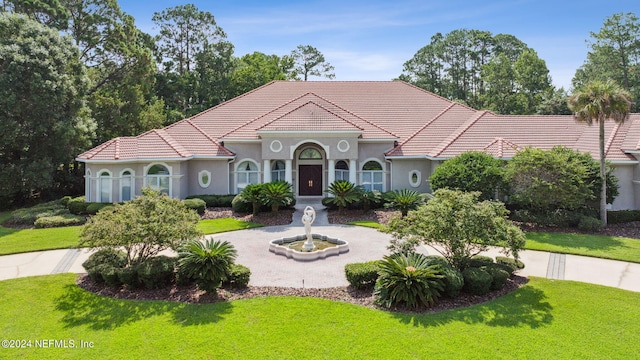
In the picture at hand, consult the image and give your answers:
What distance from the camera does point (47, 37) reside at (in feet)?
91.1

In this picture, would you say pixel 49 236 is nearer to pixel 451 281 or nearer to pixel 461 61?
pixel 451 281

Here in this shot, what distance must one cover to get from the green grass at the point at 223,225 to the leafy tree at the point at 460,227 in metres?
11.5

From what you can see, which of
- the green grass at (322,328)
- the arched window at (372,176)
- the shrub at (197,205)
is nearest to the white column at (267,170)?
the shrub at (197,205)

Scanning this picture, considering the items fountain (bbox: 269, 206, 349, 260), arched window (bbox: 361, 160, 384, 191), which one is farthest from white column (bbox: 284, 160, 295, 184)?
fountain (bbox: 269, 206, 349, 260)

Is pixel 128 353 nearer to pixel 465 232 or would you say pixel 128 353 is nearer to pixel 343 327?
pixel 343 327

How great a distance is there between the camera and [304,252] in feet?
52.4

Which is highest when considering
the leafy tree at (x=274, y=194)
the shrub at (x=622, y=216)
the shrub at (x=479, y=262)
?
the leafy tree at (x=274, y=194)

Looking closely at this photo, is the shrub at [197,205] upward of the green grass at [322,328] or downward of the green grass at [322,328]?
upward

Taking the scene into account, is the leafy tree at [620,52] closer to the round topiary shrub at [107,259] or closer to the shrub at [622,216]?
the shrub at [622,216]

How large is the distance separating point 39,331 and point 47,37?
26.1 metres

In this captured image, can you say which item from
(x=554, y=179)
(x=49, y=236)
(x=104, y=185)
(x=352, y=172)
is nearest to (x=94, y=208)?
(x=104, y=185)

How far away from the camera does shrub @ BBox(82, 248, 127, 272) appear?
44.0 feet

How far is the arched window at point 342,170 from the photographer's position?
29.8 meters

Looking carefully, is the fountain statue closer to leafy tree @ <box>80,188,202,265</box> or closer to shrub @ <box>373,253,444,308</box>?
leafy tree @ <box>80,188,202,265</box>
